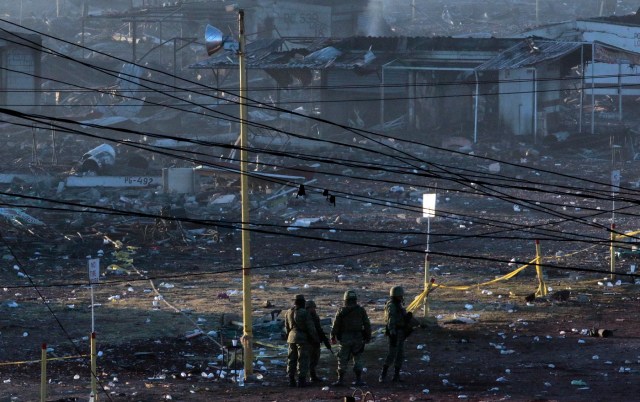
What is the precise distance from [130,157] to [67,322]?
19840 millimetres

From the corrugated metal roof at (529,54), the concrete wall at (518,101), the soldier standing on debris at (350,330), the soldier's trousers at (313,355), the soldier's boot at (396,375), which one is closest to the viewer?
the soldier standing on debris at (350,330)

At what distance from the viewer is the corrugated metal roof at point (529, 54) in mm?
39156

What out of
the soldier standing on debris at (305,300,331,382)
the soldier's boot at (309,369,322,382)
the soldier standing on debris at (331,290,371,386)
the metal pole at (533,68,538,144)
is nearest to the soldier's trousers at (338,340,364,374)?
the soldier standing on debris at (331,290,371,386)

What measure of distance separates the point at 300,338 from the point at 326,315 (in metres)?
4.49

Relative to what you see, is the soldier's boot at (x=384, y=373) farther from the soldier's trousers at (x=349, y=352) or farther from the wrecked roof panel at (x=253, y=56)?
the wrecked roof panel at (x=253, y=56)

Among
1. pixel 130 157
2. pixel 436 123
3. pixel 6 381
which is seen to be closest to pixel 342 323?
pixel 6 381

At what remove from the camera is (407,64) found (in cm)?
4369

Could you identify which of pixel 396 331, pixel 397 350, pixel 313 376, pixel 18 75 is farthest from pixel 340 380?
pixel 18 75

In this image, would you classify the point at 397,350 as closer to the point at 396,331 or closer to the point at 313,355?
the point at 396,331

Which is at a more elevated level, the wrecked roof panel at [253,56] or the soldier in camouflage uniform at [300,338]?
the wrecked roof panel at [253,56]

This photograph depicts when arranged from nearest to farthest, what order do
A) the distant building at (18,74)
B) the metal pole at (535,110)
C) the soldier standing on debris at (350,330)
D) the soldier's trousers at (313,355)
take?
1. the soldier standing on debris at (350,330)
2. the soldier's trousers at (313,355)
3. the metal pole at (535,110)
4. the distant building at (18,74)

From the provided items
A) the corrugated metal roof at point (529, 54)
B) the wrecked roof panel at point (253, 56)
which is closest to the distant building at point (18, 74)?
the wrecked roof panel at point (253, 56)

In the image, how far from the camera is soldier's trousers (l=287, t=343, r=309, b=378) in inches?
523

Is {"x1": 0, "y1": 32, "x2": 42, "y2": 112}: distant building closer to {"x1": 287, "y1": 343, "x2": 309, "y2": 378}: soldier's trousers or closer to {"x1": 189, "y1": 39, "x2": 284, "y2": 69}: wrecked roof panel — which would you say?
{"x1": 189, "y1": 39, "x2": 284, "y2": 69}: wrecked roof panel
